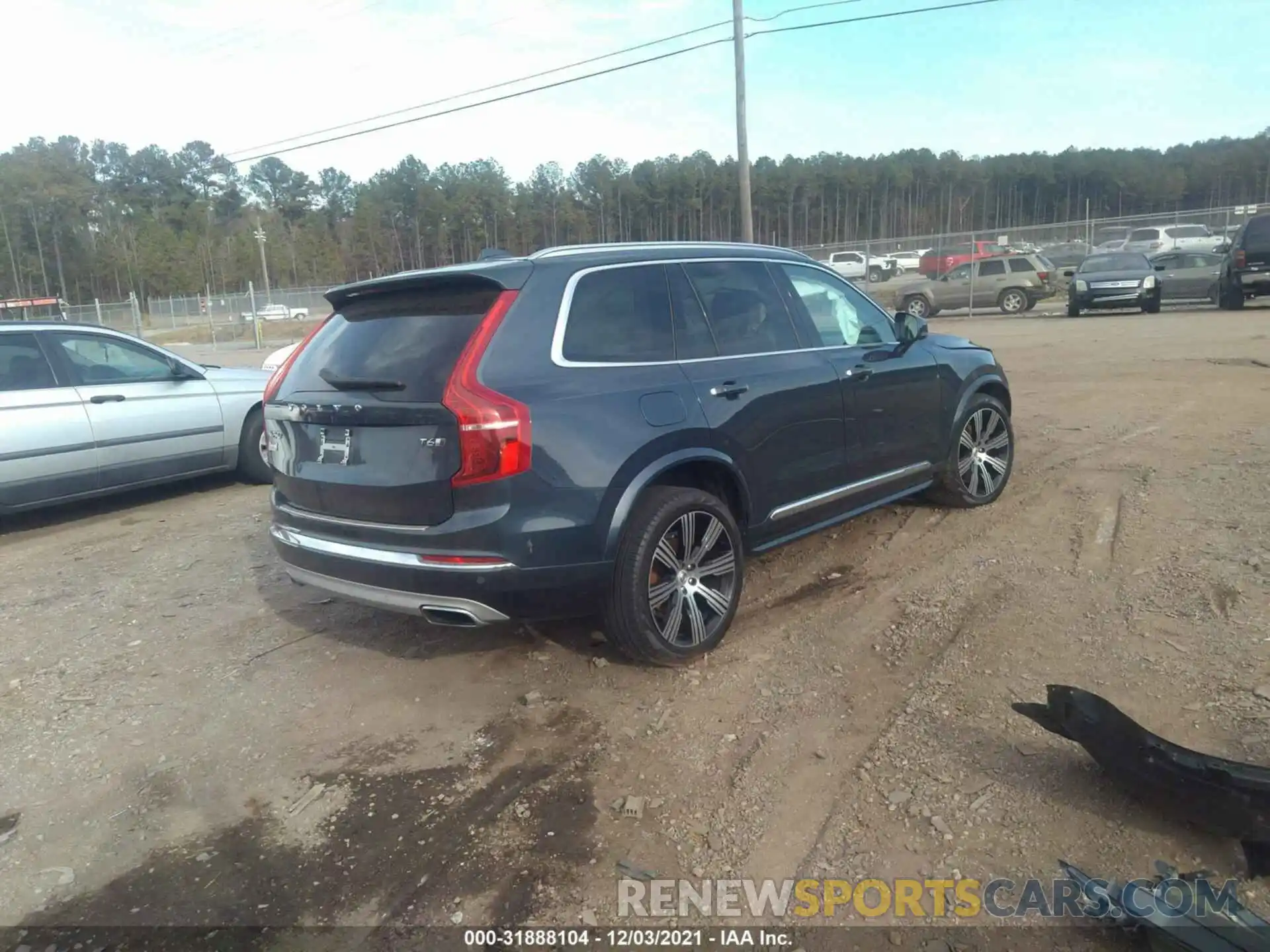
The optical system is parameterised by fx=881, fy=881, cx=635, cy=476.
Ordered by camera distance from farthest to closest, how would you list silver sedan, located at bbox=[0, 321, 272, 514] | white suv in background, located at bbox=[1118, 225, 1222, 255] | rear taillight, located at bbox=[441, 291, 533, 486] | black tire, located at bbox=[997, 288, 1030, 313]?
white suv in background, located at bbox=[1118, 225, 1222, 255], black tire, located at bbox=[997, 288, 1030, 313], silver sedan, located at bbox=[0, 321, 272, 514], rear taillight, located at bbox=[441, 291, 533, 486]

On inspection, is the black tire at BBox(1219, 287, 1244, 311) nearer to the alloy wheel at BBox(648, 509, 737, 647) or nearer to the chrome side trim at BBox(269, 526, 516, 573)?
the alloy wheel at BBox(648, 509, 737, 647)

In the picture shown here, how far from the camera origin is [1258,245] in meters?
18.6

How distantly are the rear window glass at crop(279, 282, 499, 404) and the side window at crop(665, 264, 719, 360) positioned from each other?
36.4 inches

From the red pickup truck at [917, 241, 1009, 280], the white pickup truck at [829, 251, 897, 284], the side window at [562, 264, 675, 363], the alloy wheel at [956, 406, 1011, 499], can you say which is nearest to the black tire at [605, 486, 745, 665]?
the side window at [562, 264, 675, 363]

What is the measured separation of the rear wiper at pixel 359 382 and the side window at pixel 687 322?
49.9 inches

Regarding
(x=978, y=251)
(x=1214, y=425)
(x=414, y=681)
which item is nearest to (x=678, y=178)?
(x=978, y=251)

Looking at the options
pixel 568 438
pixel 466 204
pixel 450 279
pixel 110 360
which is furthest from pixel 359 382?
pixel 466 204

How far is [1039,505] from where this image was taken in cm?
575

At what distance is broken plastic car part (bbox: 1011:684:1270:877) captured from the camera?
2414 mm

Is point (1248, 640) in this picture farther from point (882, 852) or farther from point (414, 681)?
point (414, 681)

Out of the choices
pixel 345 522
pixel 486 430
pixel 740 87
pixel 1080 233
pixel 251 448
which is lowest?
pixel 251 448

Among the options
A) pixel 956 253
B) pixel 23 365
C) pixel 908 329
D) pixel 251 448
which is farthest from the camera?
pixel 956 253

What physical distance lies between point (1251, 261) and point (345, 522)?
21.2 metres

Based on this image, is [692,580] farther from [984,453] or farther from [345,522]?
[984,453]
